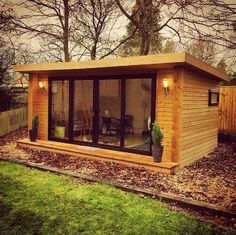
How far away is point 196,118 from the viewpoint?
8.39 metres

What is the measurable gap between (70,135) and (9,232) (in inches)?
234

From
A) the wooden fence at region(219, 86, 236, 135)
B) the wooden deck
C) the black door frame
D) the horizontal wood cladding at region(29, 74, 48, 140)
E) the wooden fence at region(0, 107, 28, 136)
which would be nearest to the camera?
the wooden deck

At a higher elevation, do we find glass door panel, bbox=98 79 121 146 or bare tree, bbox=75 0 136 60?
bare tree, bbox=75 0 136 60

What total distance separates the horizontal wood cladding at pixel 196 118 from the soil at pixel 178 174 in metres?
0.35

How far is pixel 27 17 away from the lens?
1379 cm

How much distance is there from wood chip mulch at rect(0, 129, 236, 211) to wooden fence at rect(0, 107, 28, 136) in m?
2.91

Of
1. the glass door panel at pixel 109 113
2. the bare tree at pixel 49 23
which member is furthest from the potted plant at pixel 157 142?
the bare tree at pixel 49 23

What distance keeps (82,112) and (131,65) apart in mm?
3076

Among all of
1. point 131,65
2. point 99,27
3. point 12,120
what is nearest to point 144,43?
point 99,27

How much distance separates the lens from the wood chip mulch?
5.68m

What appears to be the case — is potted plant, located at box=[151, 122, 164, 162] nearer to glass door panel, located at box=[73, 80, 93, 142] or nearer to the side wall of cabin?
the side wall of cabin

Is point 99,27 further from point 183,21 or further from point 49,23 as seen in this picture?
point 183,21

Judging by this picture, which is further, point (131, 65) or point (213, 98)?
point (213, 98)

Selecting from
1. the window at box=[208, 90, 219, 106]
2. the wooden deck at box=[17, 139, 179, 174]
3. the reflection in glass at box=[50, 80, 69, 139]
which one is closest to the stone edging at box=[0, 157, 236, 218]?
the wooden deck at box=[17, 139, 179, 174]
